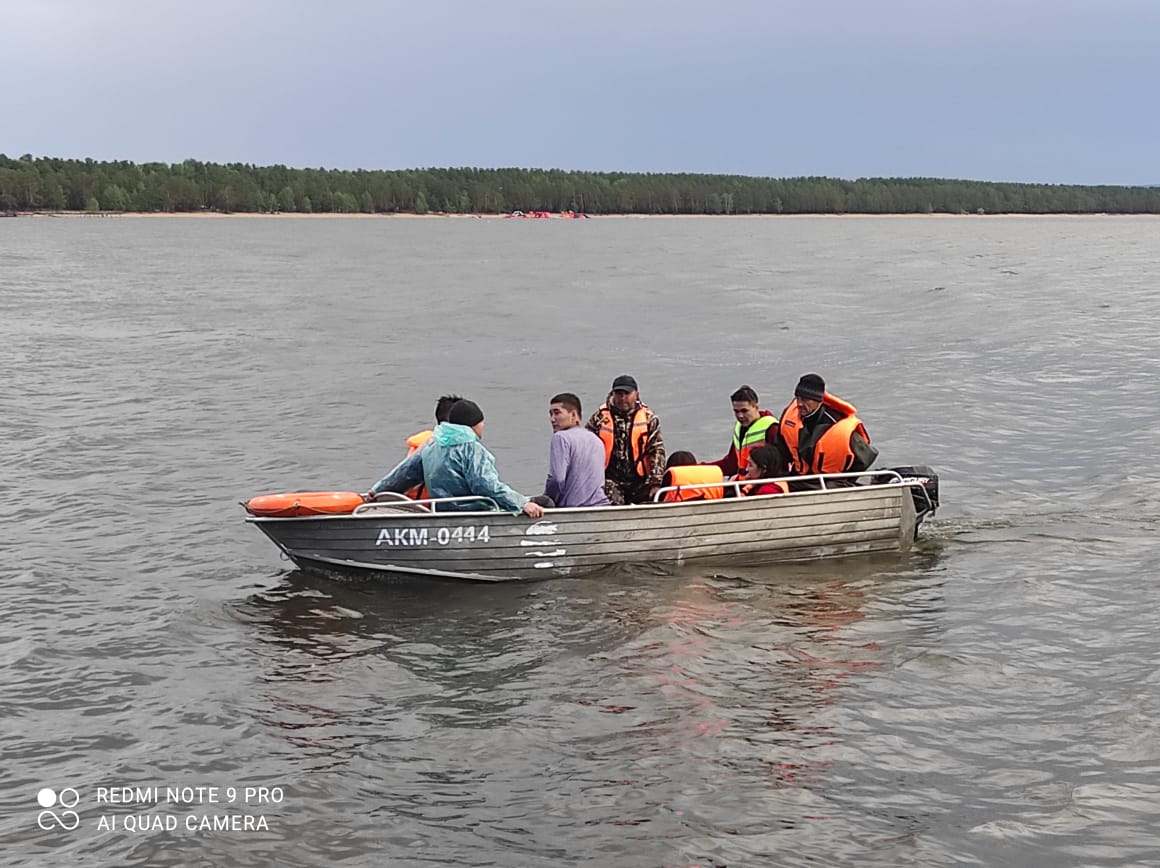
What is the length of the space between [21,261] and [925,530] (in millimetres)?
60711

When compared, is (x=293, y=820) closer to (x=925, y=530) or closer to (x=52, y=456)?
(x=925, y=530)

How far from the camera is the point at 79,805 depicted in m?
7.59

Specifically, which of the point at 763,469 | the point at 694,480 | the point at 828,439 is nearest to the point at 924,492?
the point at 828,439

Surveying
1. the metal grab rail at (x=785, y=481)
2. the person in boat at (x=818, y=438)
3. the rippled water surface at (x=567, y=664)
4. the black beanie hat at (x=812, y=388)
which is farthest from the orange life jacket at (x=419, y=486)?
the black beanie hat at (x=812, y=388)

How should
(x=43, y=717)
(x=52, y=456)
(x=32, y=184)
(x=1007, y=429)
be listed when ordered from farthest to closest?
(x=32, y=184), (x=1007, y=429), (x=52, y=456), (x=43, y=717)

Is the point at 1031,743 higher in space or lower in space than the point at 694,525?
lower

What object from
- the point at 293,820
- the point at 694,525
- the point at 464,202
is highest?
the point at 464,202

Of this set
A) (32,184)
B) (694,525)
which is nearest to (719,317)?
(694,525)

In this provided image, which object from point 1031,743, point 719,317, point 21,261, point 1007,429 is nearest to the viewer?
point 1031,743

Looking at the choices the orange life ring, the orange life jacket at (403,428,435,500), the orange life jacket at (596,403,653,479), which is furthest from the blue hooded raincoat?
the orange life jacket at (596,403,653,479)

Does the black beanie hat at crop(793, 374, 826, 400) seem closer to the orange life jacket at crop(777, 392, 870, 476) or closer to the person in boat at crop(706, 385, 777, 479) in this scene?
the orange life jacket at crop(777, 392, 870, 476)

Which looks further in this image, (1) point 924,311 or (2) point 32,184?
(2) point 32,184

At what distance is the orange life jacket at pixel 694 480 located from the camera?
12.1m

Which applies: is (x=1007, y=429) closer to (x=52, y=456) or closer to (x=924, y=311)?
(x=52, y=456)
